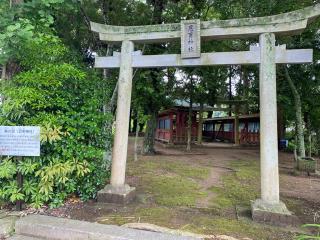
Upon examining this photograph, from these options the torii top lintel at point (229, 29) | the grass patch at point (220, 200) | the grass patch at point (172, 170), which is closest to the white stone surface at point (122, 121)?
the torii top lintel at point (229, 29)

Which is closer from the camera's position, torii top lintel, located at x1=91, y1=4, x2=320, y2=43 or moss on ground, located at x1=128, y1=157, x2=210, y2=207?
torii top lintel, located at x1=91, y1=4, x2=320, y2=43

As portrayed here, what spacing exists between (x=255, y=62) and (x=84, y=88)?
10.3 feet

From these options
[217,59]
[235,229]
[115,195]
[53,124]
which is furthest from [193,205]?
[53,124]

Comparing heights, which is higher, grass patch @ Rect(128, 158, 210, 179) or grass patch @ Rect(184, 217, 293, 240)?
grass patch @ Rect(128, 158, 210, 179)

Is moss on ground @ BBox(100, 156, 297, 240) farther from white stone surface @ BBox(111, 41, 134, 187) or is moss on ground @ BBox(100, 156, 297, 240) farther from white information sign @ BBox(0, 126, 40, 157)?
white information sign @ BBox(0, 126, 40, 157)

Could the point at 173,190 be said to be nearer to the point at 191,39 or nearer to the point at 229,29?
the point at 191,39

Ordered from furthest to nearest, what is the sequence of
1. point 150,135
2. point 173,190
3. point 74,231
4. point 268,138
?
point 150,135, point 173,190, point 268,138, point 74,231

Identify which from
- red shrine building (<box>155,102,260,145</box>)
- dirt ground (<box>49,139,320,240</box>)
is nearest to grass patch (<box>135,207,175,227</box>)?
dirt ground (<box>49,139,320,240</box>)

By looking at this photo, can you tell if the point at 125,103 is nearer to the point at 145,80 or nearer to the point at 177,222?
the point at 177,222

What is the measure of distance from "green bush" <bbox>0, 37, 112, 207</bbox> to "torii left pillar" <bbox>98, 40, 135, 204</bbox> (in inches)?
9.7

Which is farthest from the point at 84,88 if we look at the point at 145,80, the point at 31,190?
the point at 145,80

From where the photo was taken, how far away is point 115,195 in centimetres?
538

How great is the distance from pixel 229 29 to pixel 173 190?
3.61m

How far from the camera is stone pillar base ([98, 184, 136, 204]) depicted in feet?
17.6
